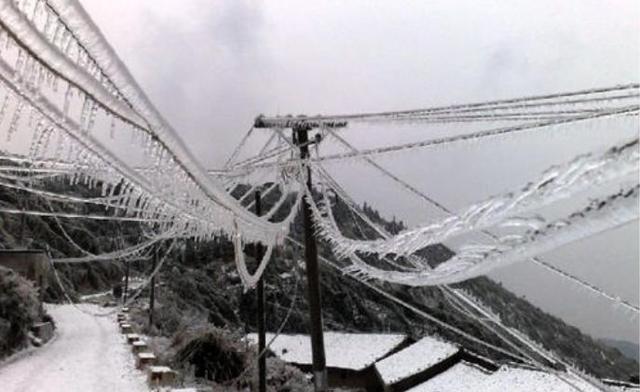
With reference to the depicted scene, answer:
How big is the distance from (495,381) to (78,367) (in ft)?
49.8

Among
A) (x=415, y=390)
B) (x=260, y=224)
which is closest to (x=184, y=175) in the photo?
(x=260, y=224)

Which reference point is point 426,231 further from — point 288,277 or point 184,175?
point 288,277

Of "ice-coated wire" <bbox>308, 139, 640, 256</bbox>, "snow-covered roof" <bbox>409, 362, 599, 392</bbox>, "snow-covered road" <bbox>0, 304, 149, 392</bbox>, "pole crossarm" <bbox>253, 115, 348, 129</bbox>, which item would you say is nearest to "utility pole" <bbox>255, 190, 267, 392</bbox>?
"snow-covered road" <bbox>0, 304, 149, 392</bbox>

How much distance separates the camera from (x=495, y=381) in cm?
2300

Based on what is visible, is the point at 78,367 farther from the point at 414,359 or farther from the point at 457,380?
the point at 414,359

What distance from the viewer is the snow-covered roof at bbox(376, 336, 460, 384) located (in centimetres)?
2845

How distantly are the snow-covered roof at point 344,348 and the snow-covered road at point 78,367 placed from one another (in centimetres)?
1353

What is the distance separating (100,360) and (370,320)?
54908 millimetres

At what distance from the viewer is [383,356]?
3228 cm

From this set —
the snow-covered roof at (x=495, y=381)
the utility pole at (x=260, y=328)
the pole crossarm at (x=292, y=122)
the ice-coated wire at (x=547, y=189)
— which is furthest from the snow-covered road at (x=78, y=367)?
the snow-covered roof at (x=495, y=381)

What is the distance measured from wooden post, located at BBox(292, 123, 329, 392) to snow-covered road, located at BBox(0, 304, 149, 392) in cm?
429

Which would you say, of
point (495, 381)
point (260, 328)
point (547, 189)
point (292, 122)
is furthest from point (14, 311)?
point (547, 189)

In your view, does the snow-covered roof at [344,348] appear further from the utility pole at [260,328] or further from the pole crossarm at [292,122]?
the pole crossarm at [292,122]

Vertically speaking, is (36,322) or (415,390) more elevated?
(36,322)
